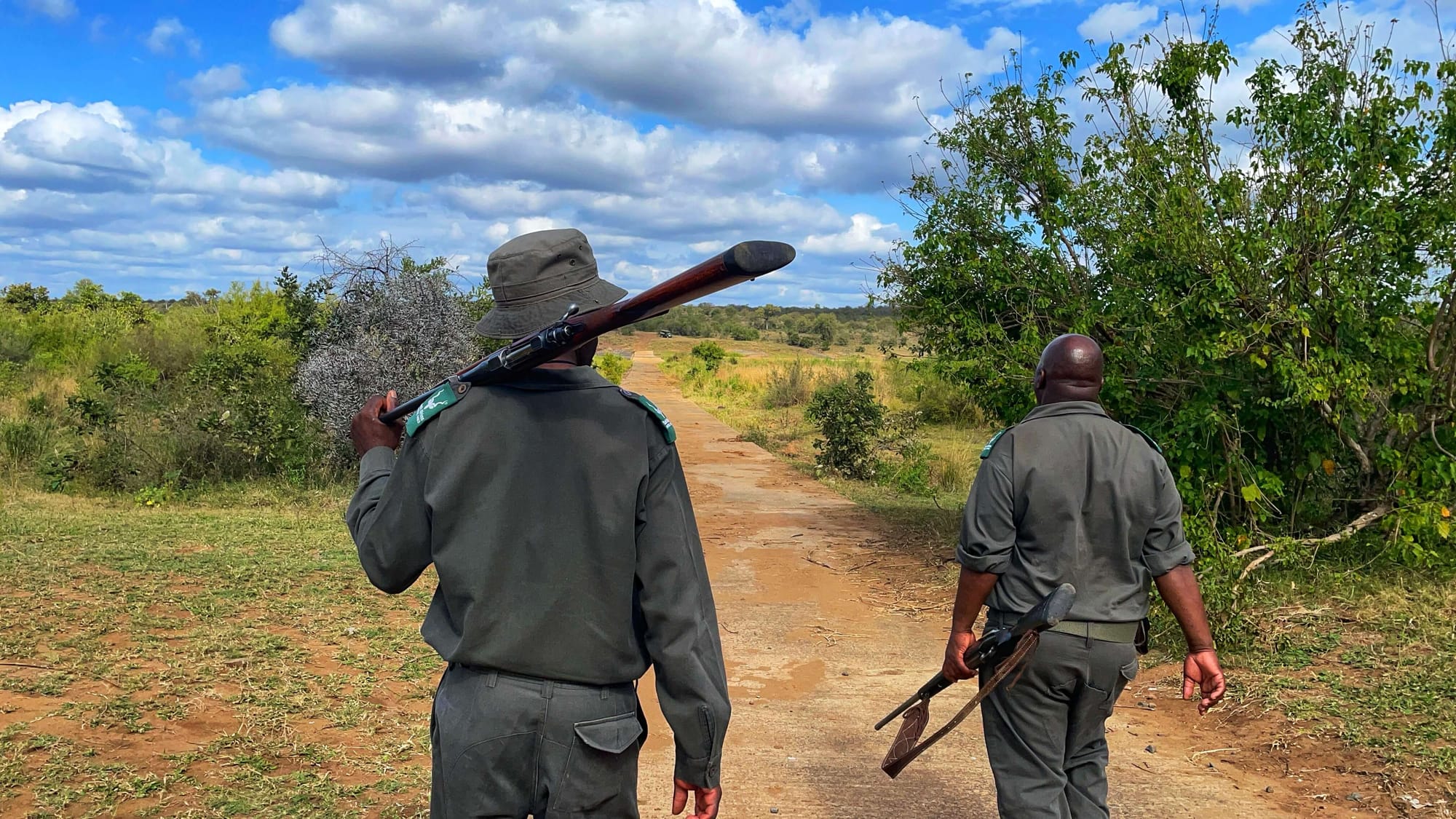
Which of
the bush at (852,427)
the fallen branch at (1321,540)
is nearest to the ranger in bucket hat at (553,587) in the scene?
the fallen branch at (1321,540)

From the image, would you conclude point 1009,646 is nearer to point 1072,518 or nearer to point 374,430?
point 1072,518

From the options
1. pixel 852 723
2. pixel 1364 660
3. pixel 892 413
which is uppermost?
pixel 892 413

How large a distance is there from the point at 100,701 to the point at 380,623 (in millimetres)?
2066

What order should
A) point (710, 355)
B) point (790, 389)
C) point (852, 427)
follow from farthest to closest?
point (710, 355), point (790, 389), point (852, 427)

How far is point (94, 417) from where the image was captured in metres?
12.1

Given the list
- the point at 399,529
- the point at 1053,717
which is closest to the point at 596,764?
the point at 399,529

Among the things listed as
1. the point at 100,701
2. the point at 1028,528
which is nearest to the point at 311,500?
the point at 100,701

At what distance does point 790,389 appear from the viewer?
29.7m

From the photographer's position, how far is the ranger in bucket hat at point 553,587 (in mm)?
2346

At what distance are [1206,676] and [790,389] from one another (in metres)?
26.3

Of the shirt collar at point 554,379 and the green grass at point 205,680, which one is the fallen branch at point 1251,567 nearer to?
the green grass at point 205,680

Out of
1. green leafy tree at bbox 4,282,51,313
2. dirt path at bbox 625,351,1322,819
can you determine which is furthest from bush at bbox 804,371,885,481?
green leafy tree at bbox 4,282,51,313

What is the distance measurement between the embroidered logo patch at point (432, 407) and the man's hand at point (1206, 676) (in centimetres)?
247

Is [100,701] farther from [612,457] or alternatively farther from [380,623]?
[612,457]
